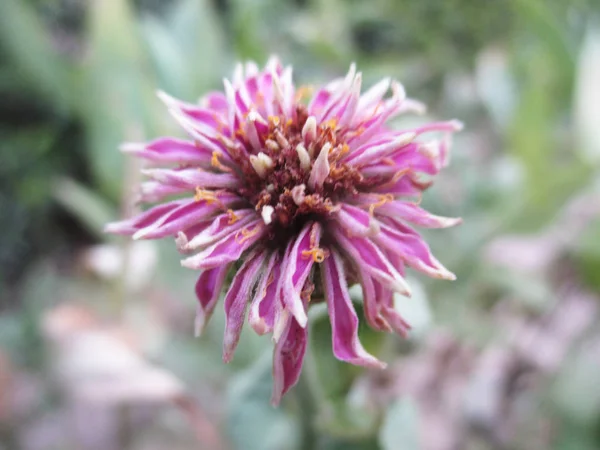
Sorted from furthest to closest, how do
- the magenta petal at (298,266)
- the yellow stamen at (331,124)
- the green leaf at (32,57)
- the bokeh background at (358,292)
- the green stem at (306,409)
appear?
1. the green leaf at (32,57)
2. the bokeh background at (358,292)
3. the green stem at (306,409)
4. the yellow stamen at (331,124)
5. the magenta petal at (298,266)

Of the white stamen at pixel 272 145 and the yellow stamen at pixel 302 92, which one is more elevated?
the yellow stamen at pixel 302 92

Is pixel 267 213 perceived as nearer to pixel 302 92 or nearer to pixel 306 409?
pixel 302 92

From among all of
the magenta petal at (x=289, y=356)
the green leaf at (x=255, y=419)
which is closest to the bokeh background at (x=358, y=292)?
the green leaf at (x=255, y=419)

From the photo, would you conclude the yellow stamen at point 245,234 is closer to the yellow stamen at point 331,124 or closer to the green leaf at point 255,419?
the yellow stamen at point 331,124

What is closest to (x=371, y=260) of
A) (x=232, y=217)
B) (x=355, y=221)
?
(x=355, y=221)

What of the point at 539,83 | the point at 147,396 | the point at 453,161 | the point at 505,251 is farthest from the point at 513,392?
the point at 147,396

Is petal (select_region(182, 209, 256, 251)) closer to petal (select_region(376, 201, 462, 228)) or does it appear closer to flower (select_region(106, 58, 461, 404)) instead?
flower (select_region(106, 58, 461, 404))

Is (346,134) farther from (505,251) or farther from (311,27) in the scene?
(311,27)
